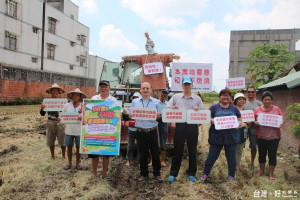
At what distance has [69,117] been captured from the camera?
4.36 metres

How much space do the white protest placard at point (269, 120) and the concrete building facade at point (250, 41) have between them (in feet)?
58.1

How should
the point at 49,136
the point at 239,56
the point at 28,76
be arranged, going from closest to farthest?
the point at 49,136
the point at 28,76
the point at 239,56

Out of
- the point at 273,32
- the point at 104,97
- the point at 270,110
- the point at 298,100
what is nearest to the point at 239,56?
the point at 273,32

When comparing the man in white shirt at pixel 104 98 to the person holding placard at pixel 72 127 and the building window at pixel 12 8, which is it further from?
the building window at pixel 12 8

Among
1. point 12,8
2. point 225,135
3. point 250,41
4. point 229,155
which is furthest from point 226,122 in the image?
point 12,8

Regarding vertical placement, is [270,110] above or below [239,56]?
below

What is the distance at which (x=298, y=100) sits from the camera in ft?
19.7

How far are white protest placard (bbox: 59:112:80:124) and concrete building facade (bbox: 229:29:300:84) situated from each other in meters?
19.0

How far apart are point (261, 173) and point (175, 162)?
1.85 meters

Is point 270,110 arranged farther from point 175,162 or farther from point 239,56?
point 239,56

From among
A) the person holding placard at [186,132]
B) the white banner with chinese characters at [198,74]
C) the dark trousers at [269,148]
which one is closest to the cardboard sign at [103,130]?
the person holding placard at [186,132]

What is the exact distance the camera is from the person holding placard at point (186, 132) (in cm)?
399

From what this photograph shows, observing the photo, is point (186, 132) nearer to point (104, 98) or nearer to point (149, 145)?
point (149, 145)

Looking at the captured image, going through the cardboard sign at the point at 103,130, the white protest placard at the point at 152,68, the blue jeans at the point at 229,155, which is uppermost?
the white protest placard at the point at 152,68
